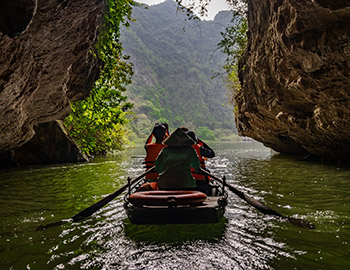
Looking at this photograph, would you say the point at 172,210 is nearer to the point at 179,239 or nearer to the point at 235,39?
the point at 179,239

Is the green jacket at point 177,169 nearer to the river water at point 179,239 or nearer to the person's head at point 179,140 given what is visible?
the person's head at point 179,140

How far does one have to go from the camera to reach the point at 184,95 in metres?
166

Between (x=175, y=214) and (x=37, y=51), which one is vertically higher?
(x=37, y=51)

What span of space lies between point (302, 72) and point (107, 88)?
433 inches

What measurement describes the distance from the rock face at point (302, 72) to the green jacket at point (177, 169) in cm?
497

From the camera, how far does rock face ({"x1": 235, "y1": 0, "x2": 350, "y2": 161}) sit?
653 cm

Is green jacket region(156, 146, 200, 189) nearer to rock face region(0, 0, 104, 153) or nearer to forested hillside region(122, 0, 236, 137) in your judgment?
rock face region(0, 0, 104, 153)

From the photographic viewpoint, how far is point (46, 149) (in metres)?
15.4

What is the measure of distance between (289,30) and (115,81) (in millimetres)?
9577

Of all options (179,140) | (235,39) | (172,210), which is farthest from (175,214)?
(235,39)

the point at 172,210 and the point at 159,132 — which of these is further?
the point at 159,132

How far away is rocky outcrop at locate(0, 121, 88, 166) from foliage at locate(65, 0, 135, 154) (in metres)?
1.17

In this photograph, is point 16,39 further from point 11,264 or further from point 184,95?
point 184,95

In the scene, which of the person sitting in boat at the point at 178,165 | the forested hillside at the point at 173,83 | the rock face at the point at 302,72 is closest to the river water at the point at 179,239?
the person sitting in boat at the point at 178,165
